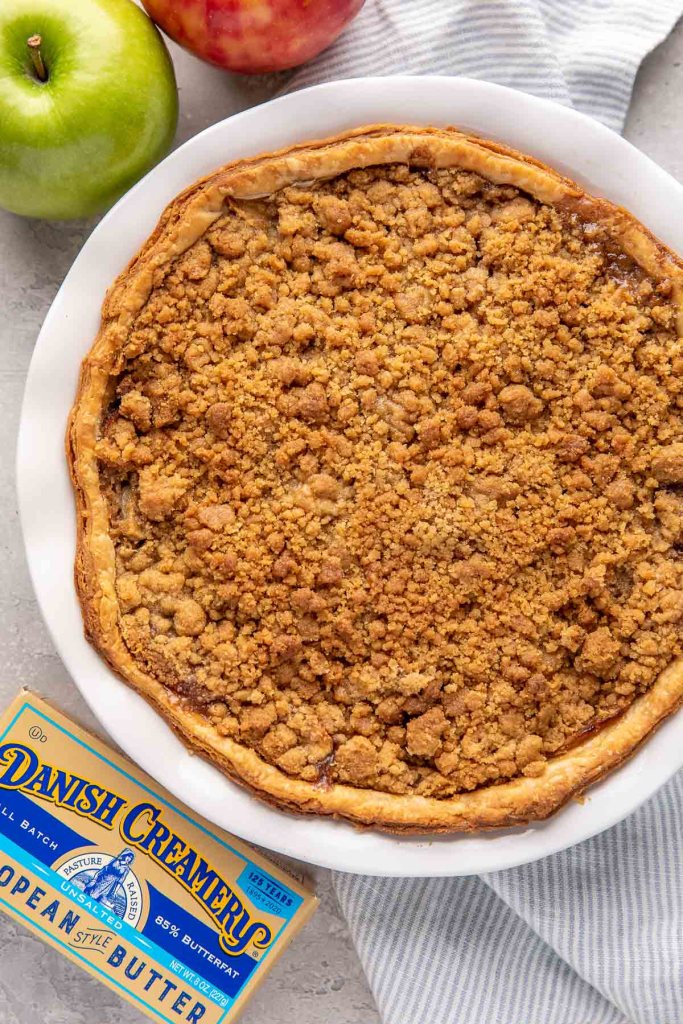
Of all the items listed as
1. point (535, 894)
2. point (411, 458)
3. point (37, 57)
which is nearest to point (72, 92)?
point (37, 57)

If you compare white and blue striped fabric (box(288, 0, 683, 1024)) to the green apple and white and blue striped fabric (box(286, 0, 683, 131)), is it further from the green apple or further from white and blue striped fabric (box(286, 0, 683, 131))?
the green apple

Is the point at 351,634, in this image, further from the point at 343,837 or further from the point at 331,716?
the point at 343,837

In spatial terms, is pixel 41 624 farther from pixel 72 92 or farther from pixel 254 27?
pixel 254 27

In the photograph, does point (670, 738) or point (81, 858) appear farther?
point (81, 858)

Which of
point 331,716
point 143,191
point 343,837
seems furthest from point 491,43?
point 343,837

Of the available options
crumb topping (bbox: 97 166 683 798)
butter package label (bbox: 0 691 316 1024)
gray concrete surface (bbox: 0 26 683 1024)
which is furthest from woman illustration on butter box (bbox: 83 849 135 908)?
crumb topping (bbox: 97 166 683 798)
